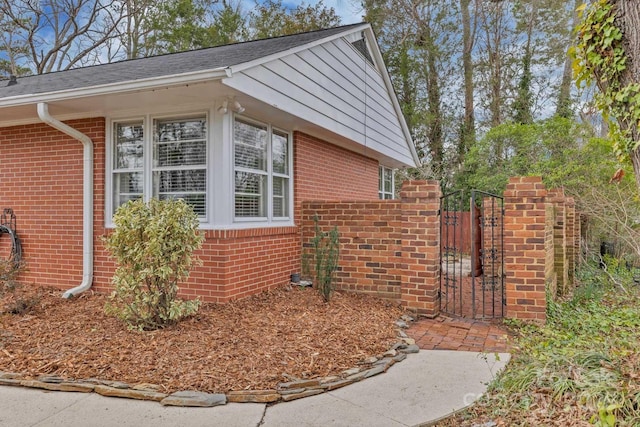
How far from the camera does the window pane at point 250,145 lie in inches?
226

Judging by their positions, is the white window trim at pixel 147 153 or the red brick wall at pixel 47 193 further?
the red brick wall at pixel 47 193

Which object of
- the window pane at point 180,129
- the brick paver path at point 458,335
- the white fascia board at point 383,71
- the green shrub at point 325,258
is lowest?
the brick paver path at point 458,335

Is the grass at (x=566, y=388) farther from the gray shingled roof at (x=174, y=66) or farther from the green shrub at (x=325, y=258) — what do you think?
the gray shingled roof at (x=174, y=66)

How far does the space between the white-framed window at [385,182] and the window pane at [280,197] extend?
18.6ft

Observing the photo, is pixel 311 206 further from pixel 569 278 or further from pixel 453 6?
pixel 453 6

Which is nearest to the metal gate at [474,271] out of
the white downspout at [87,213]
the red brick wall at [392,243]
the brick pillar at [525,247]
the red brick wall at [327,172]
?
the brick pillar at [525,247]

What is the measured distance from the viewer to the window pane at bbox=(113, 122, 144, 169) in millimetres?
5996

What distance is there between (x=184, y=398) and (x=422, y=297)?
11.5ft

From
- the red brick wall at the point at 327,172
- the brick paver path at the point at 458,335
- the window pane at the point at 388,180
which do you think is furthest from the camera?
the window pane at the point at 388,180

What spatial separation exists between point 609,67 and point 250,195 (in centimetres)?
444

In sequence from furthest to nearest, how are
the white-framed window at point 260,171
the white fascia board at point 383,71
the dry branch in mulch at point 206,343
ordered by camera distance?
the white fascia board at point 383,71 < the white-framed window at point 260,171 < the dry branch in mulch at point 206,343

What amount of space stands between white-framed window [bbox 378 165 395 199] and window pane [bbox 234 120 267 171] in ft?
20.8

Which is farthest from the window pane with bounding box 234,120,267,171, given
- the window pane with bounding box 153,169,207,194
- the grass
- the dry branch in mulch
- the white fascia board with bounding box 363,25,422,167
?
the white fascia board with bounding box 363,25,422,167

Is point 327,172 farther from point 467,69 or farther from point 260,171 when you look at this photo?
point 467,69
